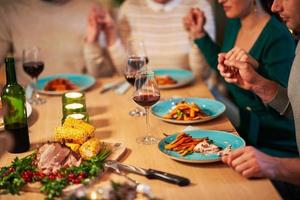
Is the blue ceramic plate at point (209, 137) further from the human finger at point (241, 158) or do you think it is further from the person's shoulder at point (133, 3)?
the person's shoulder at point (133, 3)

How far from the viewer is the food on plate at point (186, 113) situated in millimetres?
1553

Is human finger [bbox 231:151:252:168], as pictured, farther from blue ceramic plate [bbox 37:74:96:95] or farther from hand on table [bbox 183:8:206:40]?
hand on table [bbox 183:8:206:40]

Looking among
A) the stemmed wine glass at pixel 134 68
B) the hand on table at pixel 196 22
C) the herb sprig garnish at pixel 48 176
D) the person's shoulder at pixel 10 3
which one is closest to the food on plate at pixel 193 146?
the herb sprig garnish at pixel 48 176

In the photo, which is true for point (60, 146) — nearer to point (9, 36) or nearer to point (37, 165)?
point (37, 165)

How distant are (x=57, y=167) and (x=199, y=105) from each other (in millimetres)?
724

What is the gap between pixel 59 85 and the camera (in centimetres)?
197

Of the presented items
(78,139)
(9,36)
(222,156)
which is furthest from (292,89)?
(9,36)

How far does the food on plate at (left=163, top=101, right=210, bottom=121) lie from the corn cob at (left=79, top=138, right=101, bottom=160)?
390 mm

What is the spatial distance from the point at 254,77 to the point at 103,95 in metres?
0.68

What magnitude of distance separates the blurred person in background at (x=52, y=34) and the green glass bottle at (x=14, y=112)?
1100 millimetres

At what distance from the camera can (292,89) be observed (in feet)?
4.61

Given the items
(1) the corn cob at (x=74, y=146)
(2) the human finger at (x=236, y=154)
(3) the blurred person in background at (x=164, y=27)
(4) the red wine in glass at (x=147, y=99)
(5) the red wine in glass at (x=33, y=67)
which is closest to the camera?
(2) the human finger at (x=236, y=154)

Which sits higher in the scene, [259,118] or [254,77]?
[254,77]

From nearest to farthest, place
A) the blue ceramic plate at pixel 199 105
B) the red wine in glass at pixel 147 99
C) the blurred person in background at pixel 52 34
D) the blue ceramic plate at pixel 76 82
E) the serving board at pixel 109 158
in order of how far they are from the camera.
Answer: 1. the serving board at pixel 109 158
2. the red wine in glass at pixel 147 99
3. the blue ceramic plate at pixel 199 105
4. the blue ceramic plate at pixel 76 82
5. the blurred person in background at pixel 52 34
